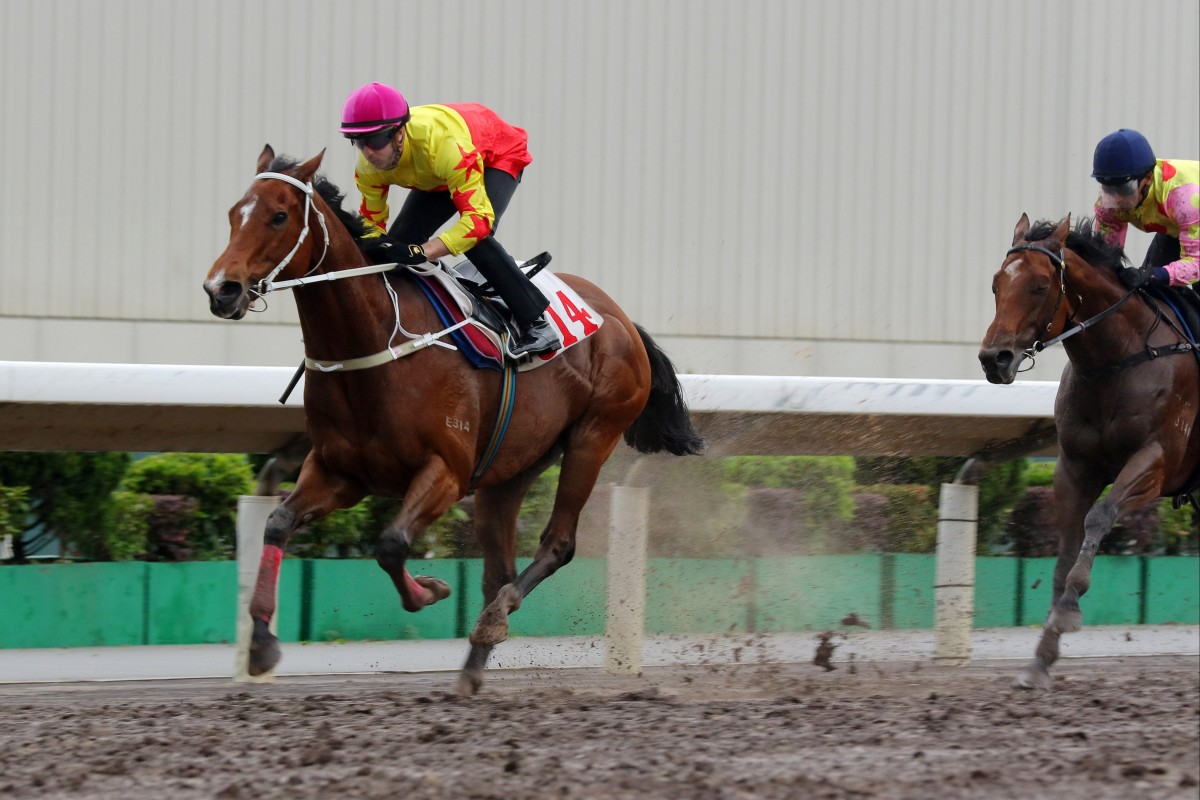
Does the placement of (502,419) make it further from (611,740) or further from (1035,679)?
(1035,679)

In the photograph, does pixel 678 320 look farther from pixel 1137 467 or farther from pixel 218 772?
pixel 218 772

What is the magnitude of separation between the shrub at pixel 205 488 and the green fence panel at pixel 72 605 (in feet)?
2.19

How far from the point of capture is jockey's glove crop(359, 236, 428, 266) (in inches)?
215

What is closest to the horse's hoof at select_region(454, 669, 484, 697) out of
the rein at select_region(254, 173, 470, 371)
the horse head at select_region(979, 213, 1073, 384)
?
the rein at select_region(254, 173, 470, 371)

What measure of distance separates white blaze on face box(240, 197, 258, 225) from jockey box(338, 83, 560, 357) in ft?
1.67

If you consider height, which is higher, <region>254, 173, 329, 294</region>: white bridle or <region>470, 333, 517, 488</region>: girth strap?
<region>254, 173, 329, 294</region>: white bridle

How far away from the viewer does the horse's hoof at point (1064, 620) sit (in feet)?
19.3

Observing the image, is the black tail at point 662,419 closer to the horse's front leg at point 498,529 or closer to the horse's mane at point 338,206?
the horse's front leg at point 498,529

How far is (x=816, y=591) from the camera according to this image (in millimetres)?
8430

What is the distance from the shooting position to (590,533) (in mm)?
8008

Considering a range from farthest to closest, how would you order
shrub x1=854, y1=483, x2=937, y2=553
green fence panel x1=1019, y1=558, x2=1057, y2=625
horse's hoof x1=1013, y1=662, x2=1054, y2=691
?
green fence panel x1=1019, y1=558, x2=1057, y2=625, shrub x1=854, y1=483, x2=937, y2=553, horse's hoof x1=1013, y1=662, x2=1054, y2=691

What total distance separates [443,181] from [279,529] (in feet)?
4.64

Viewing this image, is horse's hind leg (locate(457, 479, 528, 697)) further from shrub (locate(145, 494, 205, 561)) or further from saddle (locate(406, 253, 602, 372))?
shrub (locate(145, 494, 205, 561))

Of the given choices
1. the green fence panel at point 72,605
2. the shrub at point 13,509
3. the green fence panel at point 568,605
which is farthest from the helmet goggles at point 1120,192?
the shrub at point 13,509
